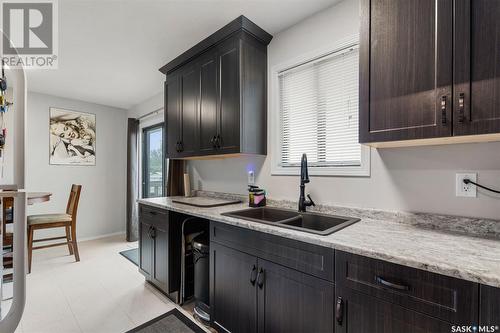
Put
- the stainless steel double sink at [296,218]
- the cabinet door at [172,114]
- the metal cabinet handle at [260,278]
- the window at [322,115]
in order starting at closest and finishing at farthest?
the metal cabinet handle at [260,278] < the stainless steel double sink at [296,218] < the window at [322,115] < the cabinet door at [172,114]

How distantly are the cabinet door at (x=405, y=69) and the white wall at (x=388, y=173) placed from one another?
0.35 metres

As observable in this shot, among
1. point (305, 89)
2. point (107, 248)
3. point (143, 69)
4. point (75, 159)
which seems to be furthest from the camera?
point (75, 159)

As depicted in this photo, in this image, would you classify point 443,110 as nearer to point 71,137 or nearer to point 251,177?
point 251,177

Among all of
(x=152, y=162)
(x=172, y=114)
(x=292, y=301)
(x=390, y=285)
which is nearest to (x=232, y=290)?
(x=292, y=301)

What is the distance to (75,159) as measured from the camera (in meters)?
4.12

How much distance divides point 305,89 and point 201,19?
106 centimetres

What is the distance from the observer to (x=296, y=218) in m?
1.73

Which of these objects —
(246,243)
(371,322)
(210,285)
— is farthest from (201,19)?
(371,322)

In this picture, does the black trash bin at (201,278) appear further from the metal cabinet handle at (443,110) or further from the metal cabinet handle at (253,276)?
the metal cabinet handle at (443,110)

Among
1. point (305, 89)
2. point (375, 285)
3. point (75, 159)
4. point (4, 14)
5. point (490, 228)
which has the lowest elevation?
point (375, 285)

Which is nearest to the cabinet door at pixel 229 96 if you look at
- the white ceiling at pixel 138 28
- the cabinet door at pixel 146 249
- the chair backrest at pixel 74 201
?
the white ceiling at pixel 138 28

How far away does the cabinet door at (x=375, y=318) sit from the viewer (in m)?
0.89

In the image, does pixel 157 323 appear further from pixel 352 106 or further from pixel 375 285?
pixel 352 106

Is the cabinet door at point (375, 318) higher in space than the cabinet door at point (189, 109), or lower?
lower
